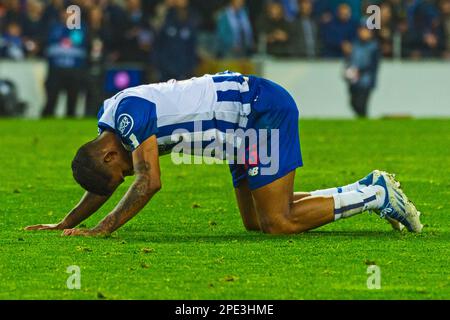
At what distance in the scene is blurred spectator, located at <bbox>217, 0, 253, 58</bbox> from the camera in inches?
1125

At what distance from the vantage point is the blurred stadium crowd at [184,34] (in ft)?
92.7

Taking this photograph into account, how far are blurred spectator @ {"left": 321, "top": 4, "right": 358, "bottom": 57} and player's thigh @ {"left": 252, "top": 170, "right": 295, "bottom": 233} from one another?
17.7 m

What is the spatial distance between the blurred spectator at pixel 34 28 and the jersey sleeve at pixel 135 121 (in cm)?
1848

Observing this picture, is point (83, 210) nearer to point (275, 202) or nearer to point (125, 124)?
point (125, 124)

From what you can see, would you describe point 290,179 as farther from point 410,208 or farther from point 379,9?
point 379,9

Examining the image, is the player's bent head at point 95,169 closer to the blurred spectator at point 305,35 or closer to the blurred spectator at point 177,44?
the blurred spectator at point 177,44

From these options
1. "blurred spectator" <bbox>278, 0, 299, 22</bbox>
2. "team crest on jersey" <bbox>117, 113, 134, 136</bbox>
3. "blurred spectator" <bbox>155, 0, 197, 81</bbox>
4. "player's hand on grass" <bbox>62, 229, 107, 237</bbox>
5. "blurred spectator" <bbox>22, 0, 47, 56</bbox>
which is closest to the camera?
"team crest on jersey" <bbox>117, 113, 134, 136</bbox>

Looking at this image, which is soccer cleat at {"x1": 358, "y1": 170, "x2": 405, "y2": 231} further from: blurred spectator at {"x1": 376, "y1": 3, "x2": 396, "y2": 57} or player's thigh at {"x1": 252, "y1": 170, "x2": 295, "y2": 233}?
blurred spectator at {"x1": 376, "y1": 3, "x2": 396, "y2": 57}

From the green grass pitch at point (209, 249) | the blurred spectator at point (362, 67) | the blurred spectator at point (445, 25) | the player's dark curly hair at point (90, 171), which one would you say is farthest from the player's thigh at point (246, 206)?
the blurred spectator at point (445, 25)

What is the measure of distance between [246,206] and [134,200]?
1396 mm

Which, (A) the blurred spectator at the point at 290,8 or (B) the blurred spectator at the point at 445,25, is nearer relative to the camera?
(A) the blurred spectator at the point at 290,8

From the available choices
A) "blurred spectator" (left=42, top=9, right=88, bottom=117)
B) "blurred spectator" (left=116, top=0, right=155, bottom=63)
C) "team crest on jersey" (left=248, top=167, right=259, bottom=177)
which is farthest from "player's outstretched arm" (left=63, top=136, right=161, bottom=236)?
"blurred spectator" (left=116, top=0, right=155, bottom=63)

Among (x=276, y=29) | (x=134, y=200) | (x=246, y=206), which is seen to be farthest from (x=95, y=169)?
(x=276, y=29)

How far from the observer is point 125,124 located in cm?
1046
